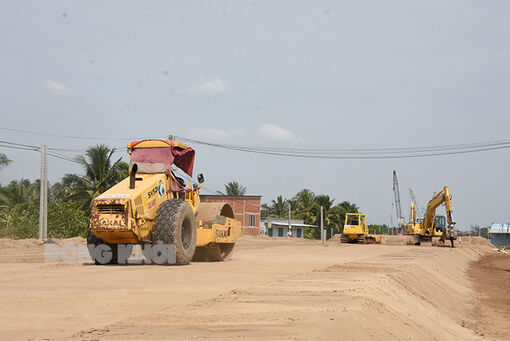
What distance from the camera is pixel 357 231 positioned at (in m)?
49.5

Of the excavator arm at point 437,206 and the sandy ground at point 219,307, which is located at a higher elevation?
the excavator arm at point 437,206

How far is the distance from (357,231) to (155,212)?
3640 centimetres

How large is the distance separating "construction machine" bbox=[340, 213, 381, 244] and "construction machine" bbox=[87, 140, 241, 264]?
33211 mm

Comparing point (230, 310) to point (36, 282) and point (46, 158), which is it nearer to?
point (36, 282)

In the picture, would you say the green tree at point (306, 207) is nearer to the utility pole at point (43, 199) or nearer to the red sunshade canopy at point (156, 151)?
the utility pole at point (43, 199)

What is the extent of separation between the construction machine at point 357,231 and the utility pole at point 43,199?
87.9 feet

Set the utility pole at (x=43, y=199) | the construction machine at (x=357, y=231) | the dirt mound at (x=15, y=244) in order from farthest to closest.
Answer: the construction machine at (x=357, y=231) < the utility pole at (x=43, y=199) < the dirt mound at (x=15, y=244)

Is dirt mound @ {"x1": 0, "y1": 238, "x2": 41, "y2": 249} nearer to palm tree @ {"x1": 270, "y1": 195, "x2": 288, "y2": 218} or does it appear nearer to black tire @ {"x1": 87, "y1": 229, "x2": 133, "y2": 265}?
black tire @ {"x1": 87, "y1": 229, "x2": 133, "y2": 265}

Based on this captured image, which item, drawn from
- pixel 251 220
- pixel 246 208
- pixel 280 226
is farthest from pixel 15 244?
pixel 280 226

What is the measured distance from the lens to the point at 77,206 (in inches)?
1695

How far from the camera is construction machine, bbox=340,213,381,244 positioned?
49625mm

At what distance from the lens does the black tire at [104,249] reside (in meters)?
15.0

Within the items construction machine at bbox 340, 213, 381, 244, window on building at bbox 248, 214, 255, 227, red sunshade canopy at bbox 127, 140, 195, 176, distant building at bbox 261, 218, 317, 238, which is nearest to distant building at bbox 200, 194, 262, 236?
window on building at bbox 248, 214, 255, 227

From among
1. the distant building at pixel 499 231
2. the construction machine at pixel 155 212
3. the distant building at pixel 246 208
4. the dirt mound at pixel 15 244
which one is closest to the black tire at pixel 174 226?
the construction machine at pixel 155 212
